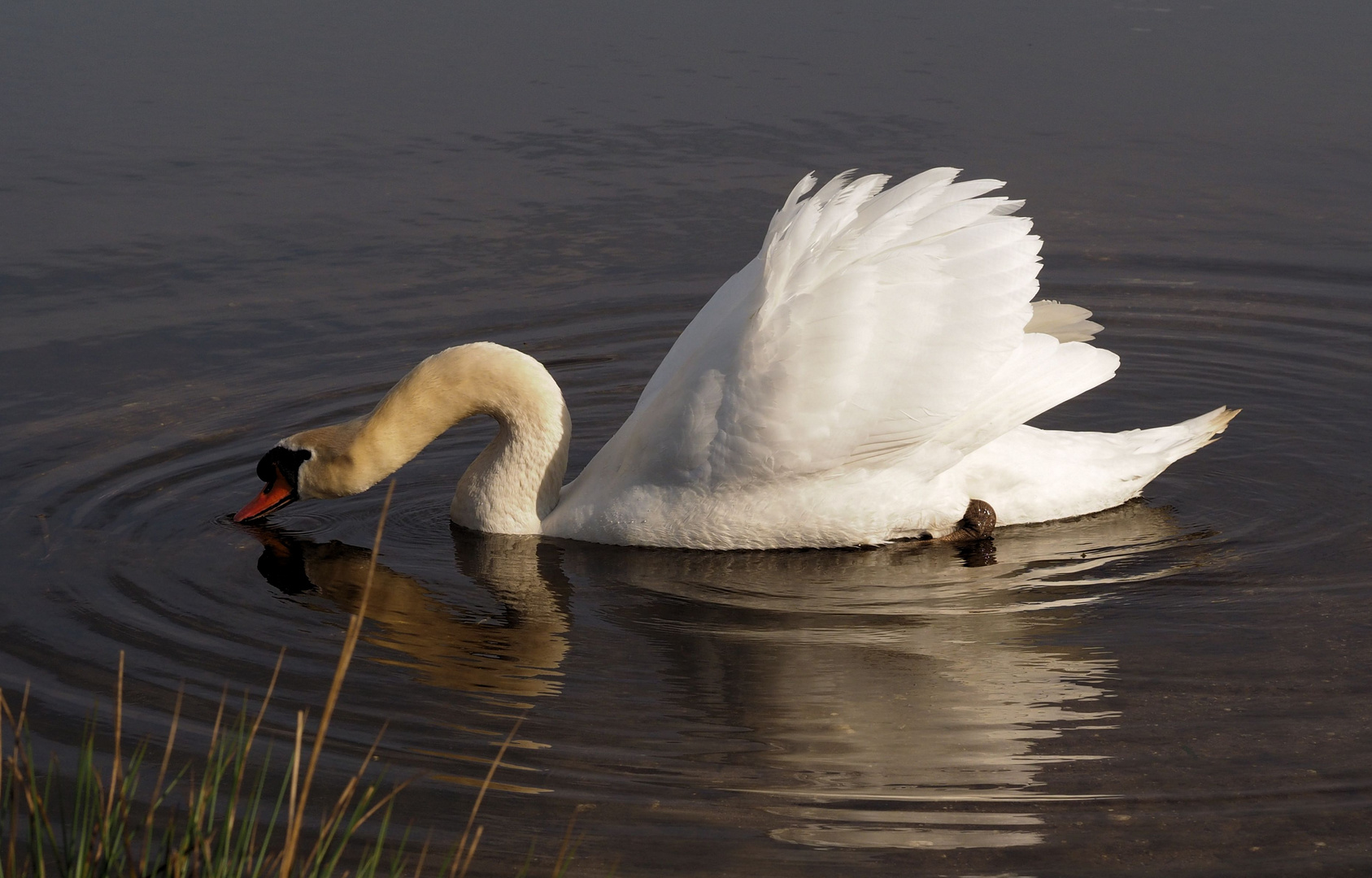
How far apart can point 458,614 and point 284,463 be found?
4.38ft

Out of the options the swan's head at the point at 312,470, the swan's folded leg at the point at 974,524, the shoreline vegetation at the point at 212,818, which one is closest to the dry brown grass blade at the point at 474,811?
the shoreline vegetation at the point at 212,818

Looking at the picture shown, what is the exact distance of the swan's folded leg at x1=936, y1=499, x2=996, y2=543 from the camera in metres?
7.28

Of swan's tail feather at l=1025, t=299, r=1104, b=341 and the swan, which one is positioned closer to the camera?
the swan

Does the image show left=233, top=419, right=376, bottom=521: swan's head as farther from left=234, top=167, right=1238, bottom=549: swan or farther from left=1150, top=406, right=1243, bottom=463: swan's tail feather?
left=1150, top=406, right=1243, bottom=463: swan's tail feather

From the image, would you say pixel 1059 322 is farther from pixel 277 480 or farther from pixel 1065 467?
pixel 277 480

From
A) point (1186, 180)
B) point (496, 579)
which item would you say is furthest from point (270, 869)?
point (1186, 180)

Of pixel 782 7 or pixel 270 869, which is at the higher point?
pixel 782 7

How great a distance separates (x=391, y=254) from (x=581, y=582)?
4.45 meters

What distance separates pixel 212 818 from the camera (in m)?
4.07

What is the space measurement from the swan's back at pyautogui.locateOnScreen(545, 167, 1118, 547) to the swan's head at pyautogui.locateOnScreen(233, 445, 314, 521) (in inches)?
52.0

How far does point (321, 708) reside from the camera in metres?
5.67

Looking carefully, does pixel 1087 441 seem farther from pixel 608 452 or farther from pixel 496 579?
pixel 496 579

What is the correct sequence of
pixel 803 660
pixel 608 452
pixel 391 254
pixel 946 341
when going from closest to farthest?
pixel 803 660 → pixel 946 341 → pixel 608 452 → pixel 391 254

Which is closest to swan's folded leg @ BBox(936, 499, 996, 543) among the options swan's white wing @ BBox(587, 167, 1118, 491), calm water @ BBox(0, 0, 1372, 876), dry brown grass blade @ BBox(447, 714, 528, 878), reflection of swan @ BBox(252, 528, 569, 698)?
calm water @ BBox(0, 0, 1372, 876)
